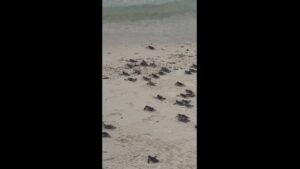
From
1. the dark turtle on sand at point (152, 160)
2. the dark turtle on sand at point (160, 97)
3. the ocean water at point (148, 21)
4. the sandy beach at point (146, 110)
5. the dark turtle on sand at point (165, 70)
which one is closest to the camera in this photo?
the dark turtle on sand at point (152, 160)

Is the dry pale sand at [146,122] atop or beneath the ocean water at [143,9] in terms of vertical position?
beneath

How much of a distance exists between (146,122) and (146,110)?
1.24ft

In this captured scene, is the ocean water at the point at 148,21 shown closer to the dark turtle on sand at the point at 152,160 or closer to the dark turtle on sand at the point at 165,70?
the dark turtle on sand at the point at 165,70

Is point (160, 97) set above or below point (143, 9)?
below

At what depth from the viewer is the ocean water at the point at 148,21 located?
10896mm

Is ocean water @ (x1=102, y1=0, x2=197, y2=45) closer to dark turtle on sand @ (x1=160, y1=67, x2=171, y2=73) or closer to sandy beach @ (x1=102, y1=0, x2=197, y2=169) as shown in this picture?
sandy beach @ (x1=102, y1=0, x2=197, y2=169)

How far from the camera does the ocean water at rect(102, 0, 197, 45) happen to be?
35.7 ft

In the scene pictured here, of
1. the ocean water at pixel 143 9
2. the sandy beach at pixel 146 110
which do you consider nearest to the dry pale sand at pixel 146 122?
the sandy beach at pixel 146 110

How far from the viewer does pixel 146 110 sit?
4.61 meters

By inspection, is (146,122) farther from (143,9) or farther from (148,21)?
(143,9)
